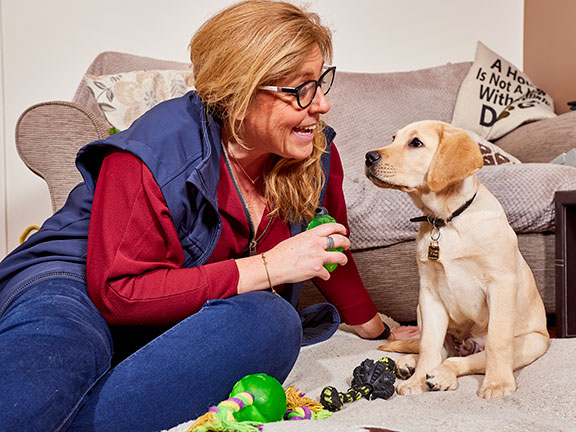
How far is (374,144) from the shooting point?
9.02 feet

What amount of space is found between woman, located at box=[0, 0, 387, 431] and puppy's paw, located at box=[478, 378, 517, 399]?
0.40 metres

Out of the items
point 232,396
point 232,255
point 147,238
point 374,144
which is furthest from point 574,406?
point 374,144

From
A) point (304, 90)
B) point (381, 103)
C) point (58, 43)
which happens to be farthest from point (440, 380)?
point (58, 43)

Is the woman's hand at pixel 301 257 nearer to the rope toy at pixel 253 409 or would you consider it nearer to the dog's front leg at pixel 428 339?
the rope toy at pixel 253 409

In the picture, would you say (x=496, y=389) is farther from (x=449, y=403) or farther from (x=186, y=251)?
(x=186, y=251)

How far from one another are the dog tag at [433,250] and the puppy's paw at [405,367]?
0.84ft

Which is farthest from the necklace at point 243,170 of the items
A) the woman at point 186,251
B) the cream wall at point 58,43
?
the cream wall at point 58,43

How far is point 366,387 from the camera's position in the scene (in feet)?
4.57

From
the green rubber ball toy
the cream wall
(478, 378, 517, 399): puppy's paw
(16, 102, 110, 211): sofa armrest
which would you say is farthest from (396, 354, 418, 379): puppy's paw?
the cream wall

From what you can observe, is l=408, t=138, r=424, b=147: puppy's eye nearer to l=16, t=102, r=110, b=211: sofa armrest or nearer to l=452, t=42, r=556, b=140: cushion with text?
l=16, t=102, r=110, b=211: sofa armrest

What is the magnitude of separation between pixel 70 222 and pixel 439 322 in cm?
87

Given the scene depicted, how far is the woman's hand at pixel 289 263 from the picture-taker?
130 cm

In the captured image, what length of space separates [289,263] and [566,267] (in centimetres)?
98

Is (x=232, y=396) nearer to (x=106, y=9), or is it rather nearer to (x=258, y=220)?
(x=258, y=220)
